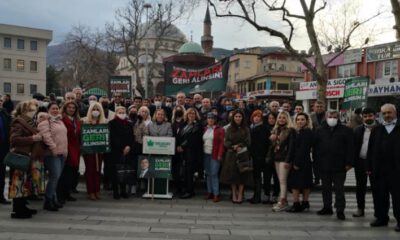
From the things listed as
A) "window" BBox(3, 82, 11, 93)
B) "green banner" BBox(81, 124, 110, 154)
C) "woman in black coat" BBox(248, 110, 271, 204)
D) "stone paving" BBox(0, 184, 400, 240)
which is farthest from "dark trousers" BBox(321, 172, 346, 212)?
"window" BBox(3, 82, 11, 93)

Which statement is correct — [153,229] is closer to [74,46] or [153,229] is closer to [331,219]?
[331,219]

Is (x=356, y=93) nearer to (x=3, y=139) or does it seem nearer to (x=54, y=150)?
(x=54, y=150)

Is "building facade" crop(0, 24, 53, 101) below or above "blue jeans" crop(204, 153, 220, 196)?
above

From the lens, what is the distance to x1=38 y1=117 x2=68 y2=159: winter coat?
7.86 m

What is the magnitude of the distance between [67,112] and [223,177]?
3592mm

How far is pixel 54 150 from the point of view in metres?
8.05

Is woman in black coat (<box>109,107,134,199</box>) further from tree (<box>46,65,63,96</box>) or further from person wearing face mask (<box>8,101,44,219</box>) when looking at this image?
tree (<box>46,65,63,96</box>)

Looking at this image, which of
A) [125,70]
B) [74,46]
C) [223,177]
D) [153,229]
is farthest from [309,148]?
[125,70]

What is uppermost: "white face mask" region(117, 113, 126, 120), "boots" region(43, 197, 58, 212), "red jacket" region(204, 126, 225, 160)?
"white face mask" region(117, 113, 126, 120)

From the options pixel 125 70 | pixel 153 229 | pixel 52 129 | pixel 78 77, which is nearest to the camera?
pixel 153 229

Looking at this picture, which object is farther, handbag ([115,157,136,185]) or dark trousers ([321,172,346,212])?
handbag ([115,157,136,185])

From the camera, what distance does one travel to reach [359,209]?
28.5 ft

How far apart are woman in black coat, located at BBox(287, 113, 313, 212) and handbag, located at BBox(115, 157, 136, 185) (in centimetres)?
348

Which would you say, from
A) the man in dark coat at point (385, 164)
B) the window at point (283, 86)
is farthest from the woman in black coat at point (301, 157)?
the window at point (283, 86)
